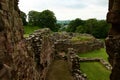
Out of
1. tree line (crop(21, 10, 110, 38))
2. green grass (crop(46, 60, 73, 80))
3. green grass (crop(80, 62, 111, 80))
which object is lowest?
green grass (crop(80, 62, 111, 80))

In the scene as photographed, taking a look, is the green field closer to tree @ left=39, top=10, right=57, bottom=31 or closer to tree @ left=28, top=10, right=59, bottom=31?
tree @ left=28, top=10, right=59, bottom=31

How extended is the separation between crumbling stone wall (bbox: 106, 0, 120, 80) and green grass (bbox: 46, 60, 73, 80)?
1422 cm

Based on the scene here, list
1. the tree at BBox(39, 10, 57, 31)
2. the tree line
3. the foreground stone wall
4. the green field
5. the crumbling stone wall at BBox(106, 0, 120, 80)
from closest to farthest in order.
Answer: the crumbling stone wall at BBox(106, 0, 120, 80), the foreground stone wall, the green field, the tree at BBox(39, 10, 57, 31), the tree line

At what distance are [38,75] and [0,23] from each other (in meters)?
9.79

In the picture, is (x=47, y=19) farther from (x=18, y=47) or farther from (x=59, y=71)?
(x=18, y=47)

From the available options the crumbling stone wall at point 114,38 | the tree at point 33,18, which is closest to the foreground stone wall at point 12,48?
the crumbling stone wall at point 114,38

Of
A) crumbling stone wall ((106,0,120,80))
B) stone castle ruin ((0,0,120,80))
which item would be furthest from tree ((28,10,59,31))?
crumbling stone wall ((106,0,120,80))

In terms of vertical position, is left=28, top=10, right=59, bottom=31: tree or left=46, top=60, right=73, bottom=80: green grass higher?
left=28, top=10, right=59, bottom=31: tree

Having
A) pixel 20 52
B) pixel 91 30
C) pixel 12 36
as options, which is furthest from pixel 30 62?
pixel 91 30

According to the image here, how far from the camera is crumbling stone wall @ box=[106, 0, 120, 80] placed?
11.1 metres

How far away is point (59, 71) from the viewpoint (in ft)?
93.6

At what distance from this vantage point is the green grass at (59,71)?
26.2 metres

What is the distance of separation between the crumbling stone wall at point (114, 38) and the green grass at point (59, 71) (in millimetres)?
14217

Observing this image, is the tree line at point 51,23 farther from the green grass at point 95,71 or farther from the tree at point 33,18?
the green grass at point 95,71
